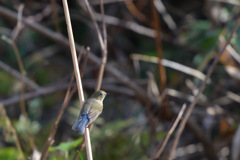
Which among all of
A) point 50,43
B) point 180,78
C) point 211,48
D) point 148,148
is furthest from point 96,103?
point 50,43

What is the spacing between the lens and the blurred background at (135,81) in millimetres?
2709

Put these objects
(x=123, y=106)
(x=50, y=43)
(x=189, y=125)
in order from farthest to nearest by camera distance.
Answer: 1. (x=50, y=43)
2. (x=123, y=106)
3. (x=189, y=125)

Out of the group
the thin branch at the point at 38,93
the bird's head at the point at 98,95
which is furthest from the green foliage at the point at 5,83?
the bird's head at the point at 98,95

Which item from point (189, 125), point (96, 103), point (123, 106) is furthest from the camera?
point (123, 106)

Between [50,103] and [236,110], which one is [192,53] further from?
[50,103]

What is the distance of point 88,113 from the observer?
1.39m

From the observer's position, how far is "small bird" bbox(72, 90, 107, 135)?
131 centimetres

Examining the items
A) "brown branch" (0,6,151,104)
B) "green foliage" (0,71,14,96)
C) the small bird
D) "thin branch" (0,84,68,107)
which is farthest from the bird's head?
"green foliage" (0,71,14,96)

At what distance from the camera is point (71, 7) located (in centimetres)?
406

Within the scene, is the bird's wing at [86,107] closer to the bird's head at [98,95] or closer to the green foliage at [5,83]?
the bird's head at [98,95]

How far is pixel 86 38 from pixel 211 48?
177 centimetres

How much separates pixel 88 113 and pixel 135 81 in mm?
1792

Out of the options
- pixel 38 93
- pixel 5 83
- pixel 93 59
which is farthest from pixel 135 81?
pixel 5 83

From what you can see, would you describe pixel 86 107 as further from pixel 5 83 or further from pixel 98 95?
pixel 5 83
